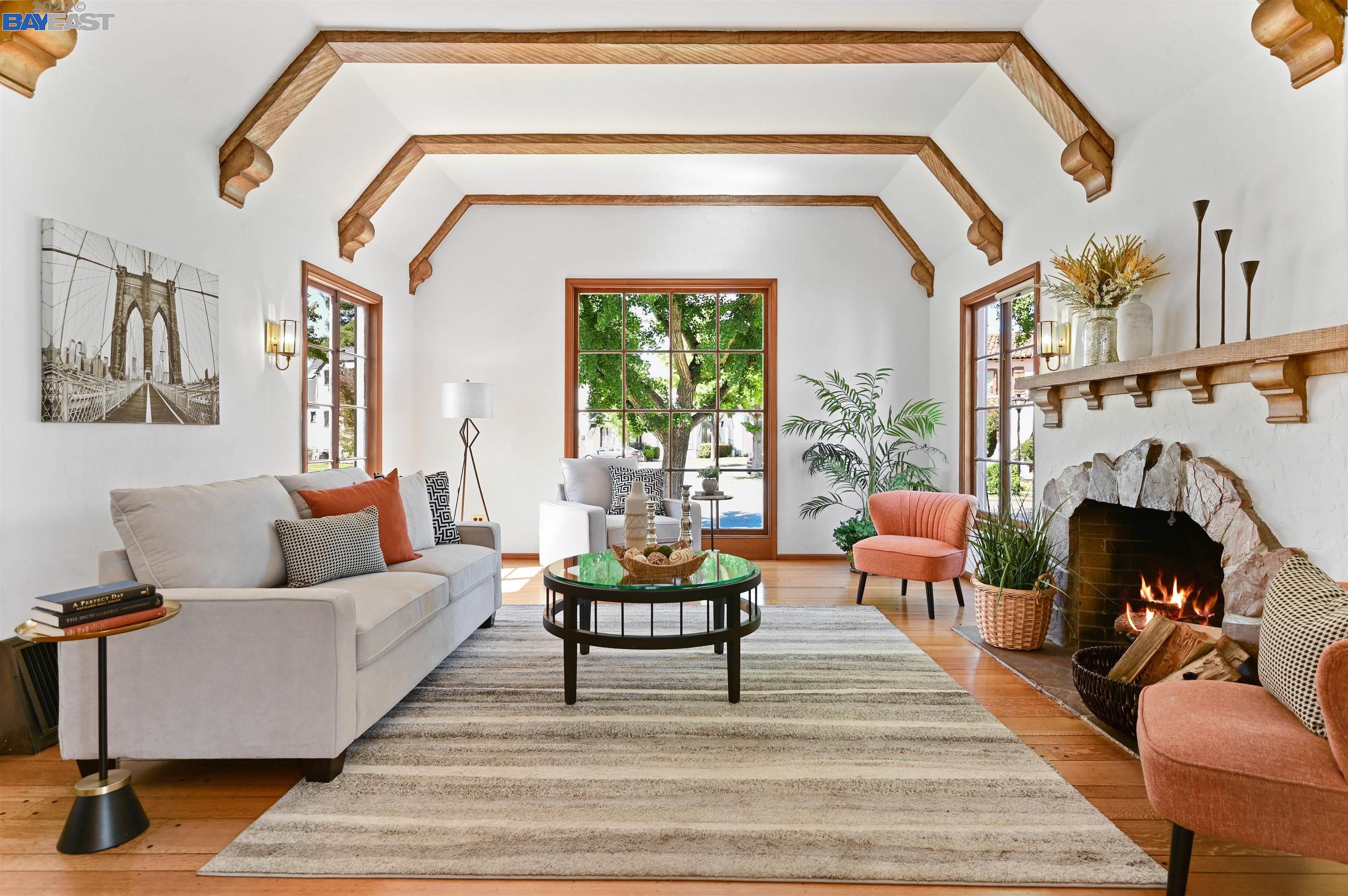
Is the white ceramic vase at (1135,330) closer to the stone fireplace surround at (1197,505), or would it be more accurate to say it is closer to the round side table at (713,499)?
the stone fireplace surround at (1197,505)

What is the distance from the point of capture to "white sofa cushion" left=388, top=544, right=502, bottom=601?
3.47 meters

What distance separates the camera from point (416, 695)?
10.5ft

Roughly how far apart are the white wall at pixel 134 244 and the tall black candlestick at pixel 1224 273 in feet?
13.2

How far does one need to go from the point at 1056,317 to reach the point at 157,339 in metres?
4.67

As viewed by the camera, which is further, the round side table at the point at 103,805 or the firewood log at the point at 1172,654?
the firewood log at the point at 1172,654

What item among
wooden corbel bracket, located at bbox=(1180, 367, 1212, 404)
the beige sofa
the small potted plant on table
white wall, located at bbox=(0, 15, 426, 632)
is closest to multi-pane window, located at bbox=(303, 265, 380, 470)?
white wall, located at bbox=(0, 15, 426, 632)

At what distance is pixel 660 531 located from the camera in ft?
17.1

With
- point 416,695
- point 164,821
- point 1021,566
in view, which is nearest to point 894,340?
point 1021,566

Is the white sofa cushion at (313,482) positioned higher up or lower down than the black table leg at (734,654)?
higher up

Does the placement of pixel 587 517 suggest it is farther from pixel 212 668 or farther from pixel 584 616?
pixel 212 668

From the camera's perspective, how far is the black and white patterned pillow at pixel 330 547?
303cm

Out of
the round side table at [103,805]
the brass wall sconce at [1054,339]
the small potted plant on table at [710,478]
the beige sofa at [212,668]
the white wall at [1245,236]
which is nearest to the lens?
the round side table at [103,805]

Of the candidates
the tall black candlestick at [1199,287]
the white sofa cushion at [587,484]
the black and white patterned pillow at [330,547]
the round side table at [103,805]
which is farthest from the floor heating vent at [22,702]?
the tall black candlestick at [1199,287]

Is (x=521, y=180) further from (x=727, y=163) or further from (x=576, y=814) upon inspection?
(x=576, y=814)
